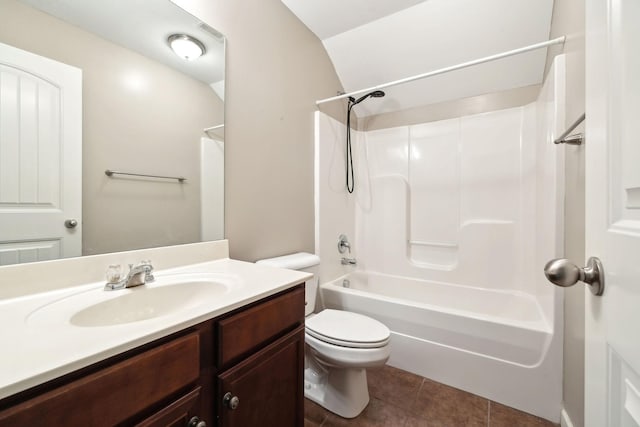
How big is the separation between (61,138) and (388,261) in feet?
7.61

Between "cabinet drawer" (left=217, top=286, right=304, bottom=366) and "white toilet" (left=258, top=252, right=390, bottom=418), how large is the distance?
16.4 inches

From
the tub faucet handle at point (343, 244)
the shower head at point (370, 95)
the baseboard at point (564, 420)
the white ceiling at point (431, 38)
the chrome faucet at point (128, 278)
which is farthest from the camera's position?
the tub faucet handle at point (343, 244)

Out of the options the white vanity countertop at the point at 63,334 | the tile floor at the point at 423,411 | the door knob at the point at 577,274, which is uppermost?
the door knob at the point at 577,274

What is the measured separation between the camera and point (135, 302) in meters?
0.85

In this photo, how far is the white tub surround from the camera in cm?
45

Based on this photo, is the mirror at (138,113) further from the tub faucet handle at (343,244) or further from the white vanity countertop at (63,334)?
the tub faucet handle at (343,244)

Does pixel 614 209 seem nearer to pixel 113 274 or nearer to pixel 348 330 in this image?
pixel 348 330

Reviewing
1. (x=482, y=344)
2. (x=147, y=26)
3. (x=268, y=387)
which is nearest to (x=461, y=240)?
(x=482, y=344)

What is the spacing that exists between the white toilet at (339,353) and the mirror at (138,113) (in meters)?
0.56

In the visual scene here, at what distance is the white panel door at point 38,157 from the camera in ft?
2.53

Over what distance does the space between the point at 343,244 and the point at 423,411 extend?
1.26 meters

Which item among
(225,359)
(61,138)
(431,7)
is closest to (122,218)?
(61,138)

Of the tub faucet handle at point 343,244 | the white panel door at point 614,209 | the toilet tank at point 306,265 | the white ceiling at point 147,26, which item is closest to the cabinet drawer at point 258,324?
the toilet tank at point 306,265

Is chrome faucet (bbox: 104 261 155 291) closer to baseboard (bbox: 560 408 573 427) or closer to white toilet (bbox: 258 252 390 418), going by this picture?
white toilet (bbox: 258 252 390 418)
